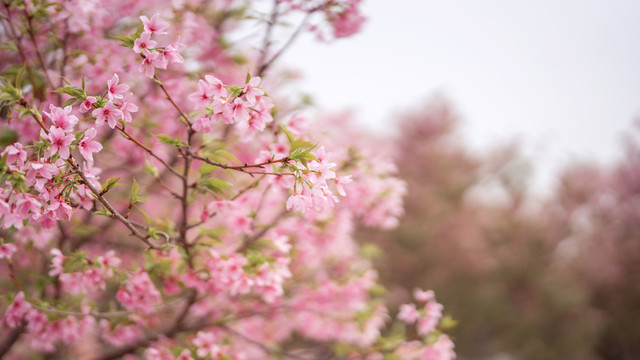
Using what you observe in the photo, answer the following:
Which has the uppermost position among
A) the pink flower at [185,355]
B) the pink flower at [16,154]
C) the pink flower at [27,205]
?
the pink flower at [16,154]

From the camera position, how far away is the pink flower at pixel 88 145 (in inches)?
62.6

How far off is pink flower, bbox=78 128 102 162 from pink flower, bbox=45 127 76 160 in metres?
0.08

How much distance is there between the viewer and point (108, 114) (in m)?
1.61

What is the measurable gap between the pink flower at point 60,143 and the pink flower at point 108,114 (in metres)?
0.14

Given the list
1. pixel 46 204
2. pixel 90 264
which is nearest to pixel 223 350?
pixel 90 264

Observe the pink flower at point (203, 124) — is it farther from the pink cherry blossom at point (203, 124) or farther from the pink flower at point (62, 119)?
the pink flower at point (62, 119)

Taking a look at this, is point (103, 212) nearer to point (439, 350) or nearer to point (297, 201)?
point (297, 201)

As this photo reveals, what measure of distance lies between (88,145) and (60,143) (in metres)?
0.12

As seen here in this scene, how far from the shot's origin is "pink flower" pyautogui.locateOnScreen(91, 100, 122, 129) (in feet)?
5.20

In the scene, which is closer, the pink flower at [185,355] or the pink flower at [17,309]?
the pink flower at [17,309]

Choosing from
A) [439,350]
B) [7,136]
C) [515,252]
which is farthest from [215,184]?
[515,252]

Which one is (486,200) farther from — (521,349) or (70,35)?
(70,35)

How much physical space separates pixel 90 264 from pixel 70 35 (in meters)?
1.80

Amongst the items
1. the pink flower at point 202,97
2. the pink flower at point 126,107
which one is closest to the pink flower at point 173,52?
the pink flower at point 202,97
